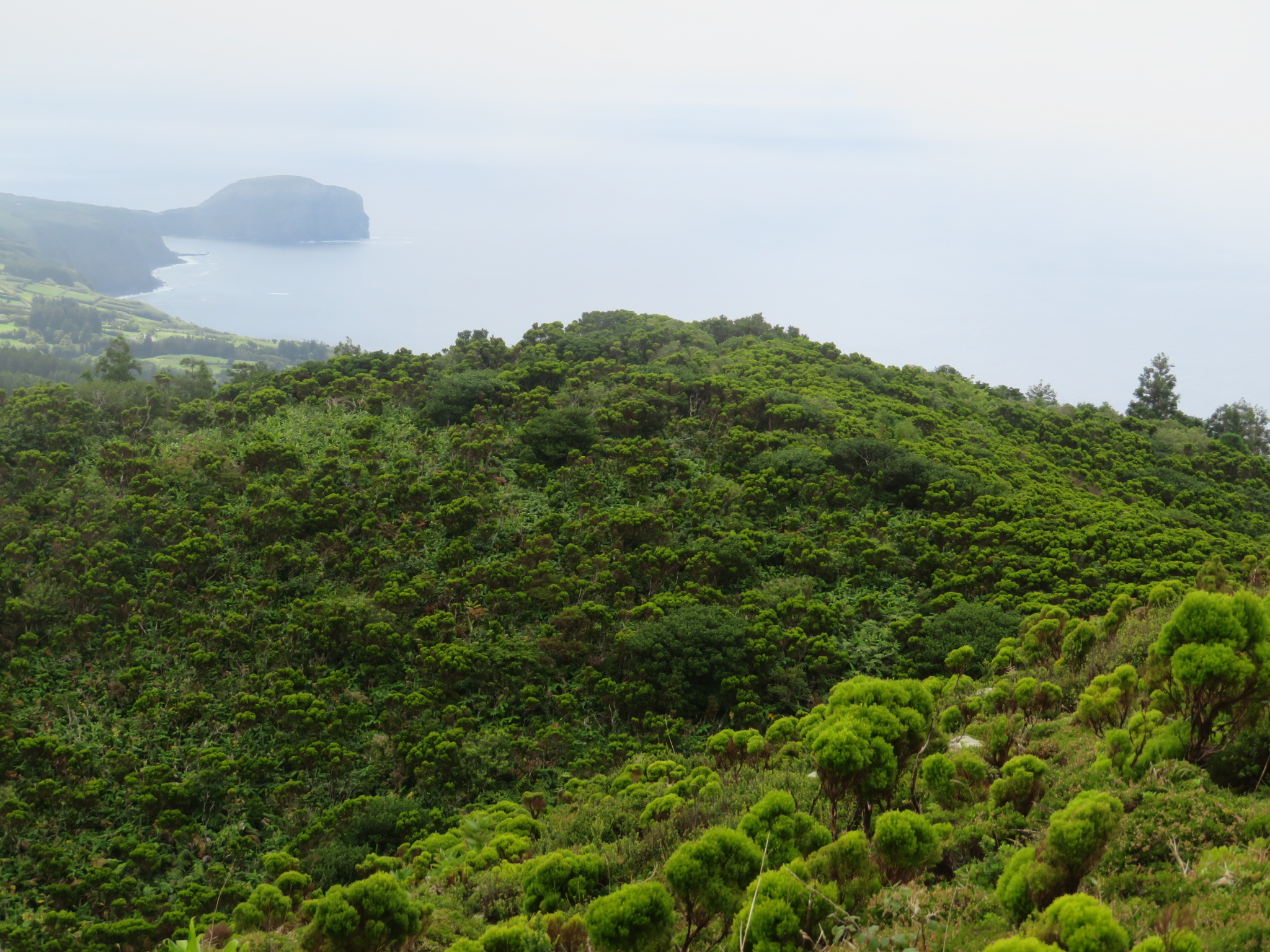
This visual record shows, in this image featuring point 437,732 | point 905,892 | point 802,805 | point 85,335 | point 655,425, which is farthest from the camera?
point 85,335

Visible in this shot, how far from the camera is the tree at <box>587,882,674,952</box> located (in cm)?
403

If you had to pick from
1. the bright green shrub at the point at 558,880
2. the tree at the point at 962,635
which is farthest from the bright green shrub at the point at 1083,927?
the tree at the point at 962,635

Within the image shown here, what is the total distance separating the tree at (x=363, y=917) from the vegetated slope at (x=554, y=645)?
3cm

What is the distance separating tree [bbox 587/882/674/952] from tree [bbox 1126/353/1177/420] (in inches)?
1251

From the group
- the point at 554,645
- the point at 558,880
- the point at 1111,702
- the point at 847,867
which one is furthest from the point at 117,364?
the point at 1111,702

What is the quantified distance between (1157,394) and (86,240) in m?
217

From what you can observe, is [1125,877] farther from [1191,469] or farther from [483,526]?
[1191,469]

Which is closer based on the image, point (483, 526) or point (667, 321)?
point (483, 526)

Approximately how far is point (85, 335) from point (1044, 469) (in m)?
115

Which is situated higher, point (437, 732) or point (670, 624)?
point (670, 624)

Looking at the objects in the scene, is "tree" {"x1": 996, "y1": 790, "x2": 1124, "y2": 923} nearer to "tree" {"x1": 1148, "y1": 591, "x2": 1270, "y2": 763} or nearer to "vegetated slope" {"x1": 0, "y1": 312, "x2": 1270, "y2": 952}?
"vegetated slope" {"x1": 0, "y1": 312, "x2": 1270, "y2": 952}

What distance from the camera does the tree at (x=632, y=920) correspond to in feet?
13.2

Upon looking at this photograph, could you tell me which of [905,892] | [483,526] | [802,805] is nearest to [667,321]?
[483,526]

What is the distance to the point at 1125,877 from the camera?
4.63m
